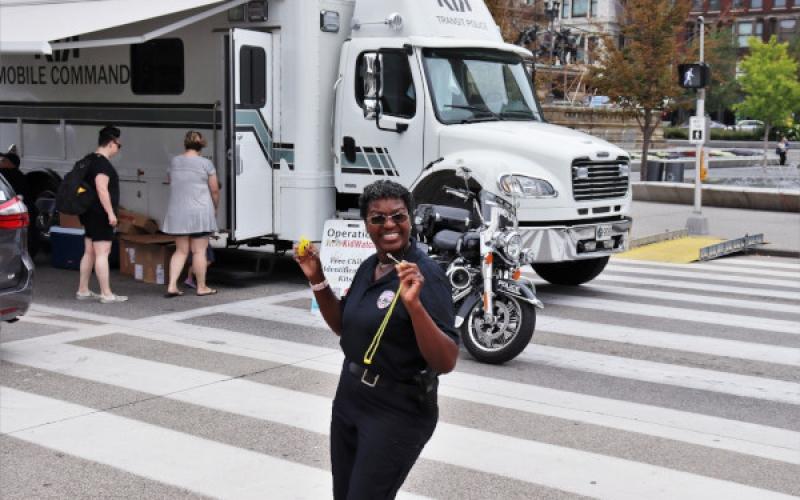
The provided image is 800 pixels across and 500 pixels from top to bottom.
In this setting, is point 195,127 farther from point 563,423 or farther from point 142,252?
point 563,423

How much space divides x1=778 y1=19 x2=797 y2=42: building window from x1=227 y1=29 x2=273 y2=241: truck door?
93639 mm

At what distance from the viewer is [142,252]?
12.8 meters

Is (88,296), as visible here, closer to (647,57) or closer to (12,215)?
(12,215)

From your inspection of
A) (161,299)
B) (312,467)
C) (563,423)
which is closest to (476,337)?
(563,423)

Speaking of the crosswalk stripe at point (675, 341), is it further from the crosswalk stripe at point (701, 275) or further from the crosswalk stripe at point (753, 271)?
the crosswalk stripe at point (753, 271)

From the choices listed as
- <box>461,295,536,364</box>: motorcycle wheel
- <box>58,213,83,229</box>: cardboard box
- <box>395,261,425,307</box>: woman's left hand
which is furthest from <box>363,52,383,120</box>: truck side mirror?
<box>395,261,425,307</box>: woman's left hand

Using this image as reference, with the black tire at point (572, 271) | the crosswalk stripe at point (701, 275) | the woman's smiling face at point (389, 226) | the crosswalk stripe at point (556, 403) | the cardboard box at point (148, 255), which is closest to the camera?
the woman's smiling face at point (389, 226)

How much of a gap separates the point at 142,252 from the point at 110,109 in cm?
209

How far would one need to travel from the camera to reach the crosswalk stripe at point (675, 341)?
9359 millimetres

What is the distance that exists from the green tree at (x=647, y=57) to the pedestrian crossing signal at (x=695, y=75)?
11.6 m

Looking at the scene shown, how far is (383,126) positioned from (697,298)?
160 inches

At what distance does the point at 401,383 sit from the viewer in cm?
381

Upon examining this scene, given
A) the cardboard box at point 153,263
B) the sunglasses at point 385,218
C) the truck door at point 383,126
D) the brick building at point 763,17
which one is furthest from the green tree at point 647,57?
the brick building at point 763,17

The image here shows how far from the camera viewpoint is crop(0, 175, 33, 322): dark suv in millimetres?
8406
